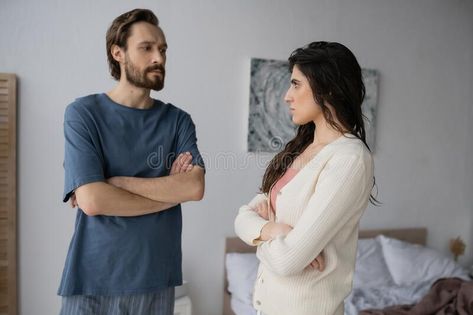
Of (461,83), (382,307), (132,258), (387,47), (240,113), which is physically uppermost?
(387,47)

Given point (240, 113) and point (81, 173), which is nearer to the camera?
point (81, 173)

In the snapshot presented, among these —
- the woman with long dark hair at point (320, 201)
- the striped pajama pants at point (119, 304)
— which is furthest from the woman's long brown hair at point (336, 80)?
the striped pajama pants at point (119, 304)

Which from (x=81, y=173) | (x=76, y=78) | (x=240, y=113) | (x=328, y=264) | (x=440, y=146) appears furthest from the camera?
(x=440, y=146)

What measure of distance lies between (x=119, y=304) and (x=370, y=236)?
2.15 metres

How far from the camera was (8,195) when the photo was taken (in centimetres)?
208

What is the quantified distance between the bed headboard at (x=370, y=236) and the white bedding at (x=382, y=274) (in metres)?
0.07

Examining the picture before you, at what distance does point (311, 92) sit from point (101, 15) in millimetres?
1502

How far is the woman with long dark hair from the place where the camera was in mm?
1080

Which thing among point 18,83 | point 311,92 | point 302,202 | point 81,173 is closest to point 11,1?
point 18,83

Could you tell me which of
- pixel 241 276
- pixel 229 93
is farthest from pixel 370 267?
pixel 229 93

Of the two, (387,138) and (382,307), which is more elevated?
(387,138)

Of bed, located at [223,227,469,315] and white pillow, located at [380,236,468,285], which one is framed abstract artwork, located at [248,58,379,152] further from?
white pillow, located at [380,236,468,285]

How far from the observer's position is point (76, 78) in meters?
2.18

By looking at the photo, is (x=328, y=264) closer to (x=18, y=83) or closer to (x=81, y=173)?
(x=81, y=173)
